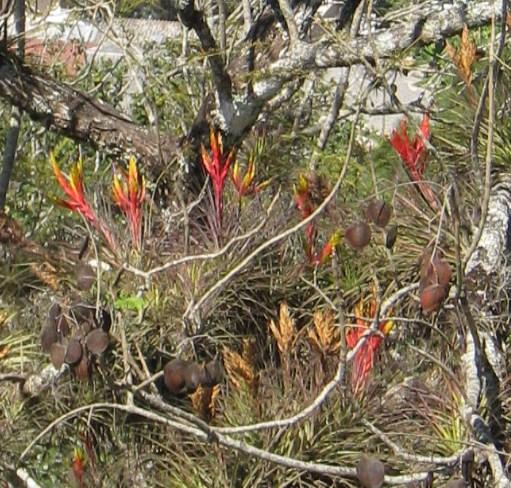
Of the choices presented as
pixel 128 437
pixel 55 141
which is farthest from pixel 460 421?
pixel 55 141

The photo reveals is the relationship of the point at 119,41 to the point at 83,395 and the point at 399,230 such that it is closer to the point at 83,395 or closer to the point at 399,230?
the point at 399,230

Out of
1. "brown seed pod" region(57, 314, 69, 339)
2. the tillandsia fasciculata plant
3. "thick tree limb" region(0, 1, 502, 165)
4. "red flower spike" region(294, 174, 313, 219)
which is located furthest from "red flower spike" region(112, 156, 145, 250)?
"brown seed pod" region(57, 314, 69, 339)

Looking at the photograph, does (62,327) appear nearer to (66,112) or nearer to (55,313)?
(55,313)

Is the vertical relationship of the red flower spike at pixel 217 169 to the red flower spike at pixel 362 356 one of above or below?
above

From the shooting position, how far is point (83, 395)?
4.41 metres

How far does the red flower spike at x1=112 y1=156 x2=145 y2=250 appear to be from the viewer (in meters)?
4.40

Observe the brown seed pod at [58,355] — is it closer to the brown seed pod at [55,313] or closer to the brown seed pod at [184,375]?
the brown seed pod at [55,313]

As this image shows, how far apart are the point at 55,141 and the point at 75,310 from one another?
165 inches

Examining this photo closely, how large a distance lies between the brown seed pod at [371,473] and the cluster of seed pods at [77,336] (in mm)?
846

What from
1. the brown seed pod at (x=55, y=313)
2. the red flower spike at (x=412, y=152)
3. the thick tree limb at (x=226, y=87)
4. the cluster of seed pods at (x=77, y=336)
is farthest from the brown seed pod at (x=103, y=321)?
the thick tree limb at (x=226, y=87)

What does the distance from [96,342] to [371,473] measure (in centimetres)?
90

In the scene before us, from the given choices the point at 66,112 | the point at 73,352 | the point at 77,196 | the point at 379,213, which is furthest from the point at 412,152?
the point at 73,352

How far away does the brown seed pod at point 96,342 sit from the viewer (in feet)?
11.2

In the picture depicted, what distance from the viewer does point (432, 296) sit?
3436 millimetres
